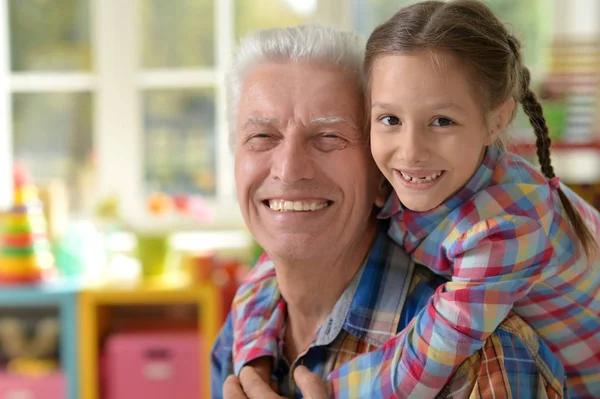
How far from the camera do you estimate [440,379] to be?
1.18 meters

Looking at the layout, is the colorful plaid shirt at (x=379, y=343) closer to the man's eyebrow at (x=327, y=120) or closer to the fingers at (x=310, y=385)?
the fingers at (x=310, y=385)

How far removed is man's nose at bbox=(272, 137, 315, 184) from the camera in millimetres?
1324

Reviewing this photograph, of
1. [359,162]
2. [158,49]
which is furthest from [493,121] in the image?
[158,49]

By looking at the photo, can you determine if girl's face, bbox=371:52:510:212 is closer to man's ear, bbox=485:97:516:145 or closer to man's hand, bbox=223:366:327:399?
man's ear, bbox=485:97:516:145

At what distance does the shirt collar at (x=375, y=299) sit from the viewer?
1330mm

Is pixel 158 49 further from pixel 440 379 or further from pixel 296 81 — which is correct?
pixel 440 379

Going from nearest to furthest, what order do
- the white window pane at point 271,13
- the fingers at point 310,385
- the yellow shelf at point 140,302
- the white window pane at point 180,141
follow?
the fingers at point 310,385
the yellow shelf at point 140,302
the white window pane at point 271,13
the white window pane at point 180,141

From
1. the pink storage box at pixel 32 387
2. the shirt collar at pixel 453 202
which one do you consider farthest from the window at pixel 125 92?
the shirt collar at pixel 453 202

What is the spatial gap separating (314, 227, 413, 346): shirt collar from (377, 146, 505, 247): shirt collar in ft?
0.32

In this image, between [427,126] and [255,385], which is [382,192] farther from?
[255,385]

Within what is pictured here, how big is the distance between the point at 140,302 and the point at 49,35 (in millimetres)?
1425

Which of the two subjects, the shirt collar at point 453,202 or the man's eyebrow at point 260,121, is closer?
the shirt collar at point 453,202

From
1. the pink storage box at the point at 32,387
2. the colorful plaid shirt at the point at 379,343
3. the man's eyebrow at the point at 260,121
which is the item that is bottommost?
the pink storage box at the point at 32,387

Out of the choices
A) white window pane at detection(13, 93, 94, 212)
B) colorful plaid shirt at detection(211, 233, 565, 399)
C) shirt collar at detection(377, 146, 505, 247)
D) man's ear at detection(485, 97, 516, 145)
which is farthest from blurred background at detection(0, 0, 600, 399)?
man's ear at detection(485, 97, 516, 145)
